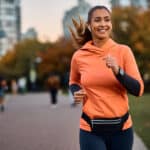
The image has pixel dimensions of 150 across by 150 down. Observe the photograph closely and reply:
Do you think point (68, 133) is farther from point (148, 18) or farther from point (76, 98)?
point (148, 18)

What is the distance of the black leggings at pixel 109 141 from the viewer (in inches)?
195

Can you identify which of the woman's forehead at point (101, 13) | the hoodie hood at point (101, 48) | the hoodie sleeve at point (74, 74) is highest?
the woman's forehead at point (101, 13)

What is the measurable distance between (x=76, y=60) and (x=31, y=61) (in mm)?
89203

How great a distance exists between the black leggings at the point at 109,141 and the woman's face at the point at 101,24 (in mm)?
763

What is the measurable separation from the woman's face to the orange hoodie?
0.25ft

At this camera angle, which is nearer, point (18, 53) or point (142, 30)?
point (142, 30)

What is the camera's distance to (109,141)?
4.99 metres

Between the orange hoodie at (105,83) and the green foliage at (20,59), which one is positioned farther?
the green foliage at (20,59)

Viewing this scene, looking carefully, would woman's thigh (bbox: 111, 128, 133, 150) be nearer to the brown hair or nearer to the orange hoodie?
the orange hoodie

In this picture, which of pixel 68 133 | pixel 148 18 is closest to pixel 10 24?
pixel 148 18

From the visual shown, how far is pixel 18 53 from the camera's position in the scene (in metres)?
98.6

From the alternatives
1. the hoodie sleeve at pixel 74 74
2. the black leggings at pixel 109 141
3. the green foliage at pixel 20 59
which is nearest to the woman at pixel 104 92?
the black leggings at pixel 109 141

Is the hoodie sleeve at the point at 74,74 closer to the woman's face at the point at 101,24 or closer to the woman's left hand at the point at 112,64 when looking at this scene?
the woman's face at the point at 101,24

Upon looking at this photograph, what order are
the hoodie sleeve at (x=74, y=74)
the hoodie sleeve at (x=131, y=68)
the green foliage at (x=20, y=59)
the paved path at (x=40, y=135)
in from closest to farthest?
the hoodie sleeve at (x=131, y=68), the hoodie sleeve at (x=74, y=74), the paved path at (x=40, y=135), the green foliage at (x=20, y=59)
